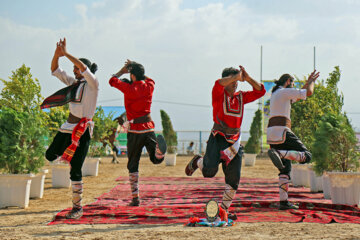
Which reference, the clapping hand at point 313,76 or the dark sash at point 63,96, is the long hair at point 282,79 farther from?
the dark sash at point 63,96

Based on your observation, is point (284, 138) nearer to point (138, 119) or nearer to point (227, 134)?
point (227, 134)

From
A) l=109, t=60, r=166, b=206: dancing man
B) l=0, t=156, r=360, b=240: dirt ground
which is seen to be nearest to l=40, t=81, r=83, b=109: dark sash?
l=109, t=60, r=166, b=206: dancing man

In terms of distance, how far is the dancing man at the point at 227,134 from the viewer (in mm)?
5266

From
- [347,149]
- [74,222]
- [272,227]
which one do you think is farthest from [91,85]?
[347,149]

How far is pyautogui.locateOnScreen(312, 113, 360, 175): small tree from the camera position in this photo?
7078 mm

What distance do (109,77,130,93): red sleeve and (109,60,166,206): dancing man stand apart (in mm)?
95

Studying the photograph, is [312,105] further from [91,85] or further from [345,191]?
[91,85]

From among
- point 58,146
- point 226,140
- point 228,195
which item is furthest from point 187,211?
point 58,146

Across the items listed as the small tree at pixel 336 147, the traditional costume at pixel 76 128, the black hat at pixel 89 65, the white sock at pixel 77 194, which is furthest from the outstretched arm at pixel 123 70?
the small tree at pixel 336 147

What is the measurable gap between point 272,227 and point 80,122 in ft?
8.44

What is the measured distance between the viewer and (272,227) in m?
4.95

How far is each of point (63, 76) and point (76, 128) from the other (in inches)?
31.3

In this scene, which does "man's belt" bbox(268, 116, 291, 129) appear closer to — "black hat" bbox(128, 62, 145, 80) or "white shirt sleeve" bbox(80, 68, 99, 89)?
"black hat" bbox(128, 62, 145, 80)

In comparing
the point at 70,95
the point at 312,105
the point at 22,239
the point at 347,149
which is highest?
the point at 312,105
